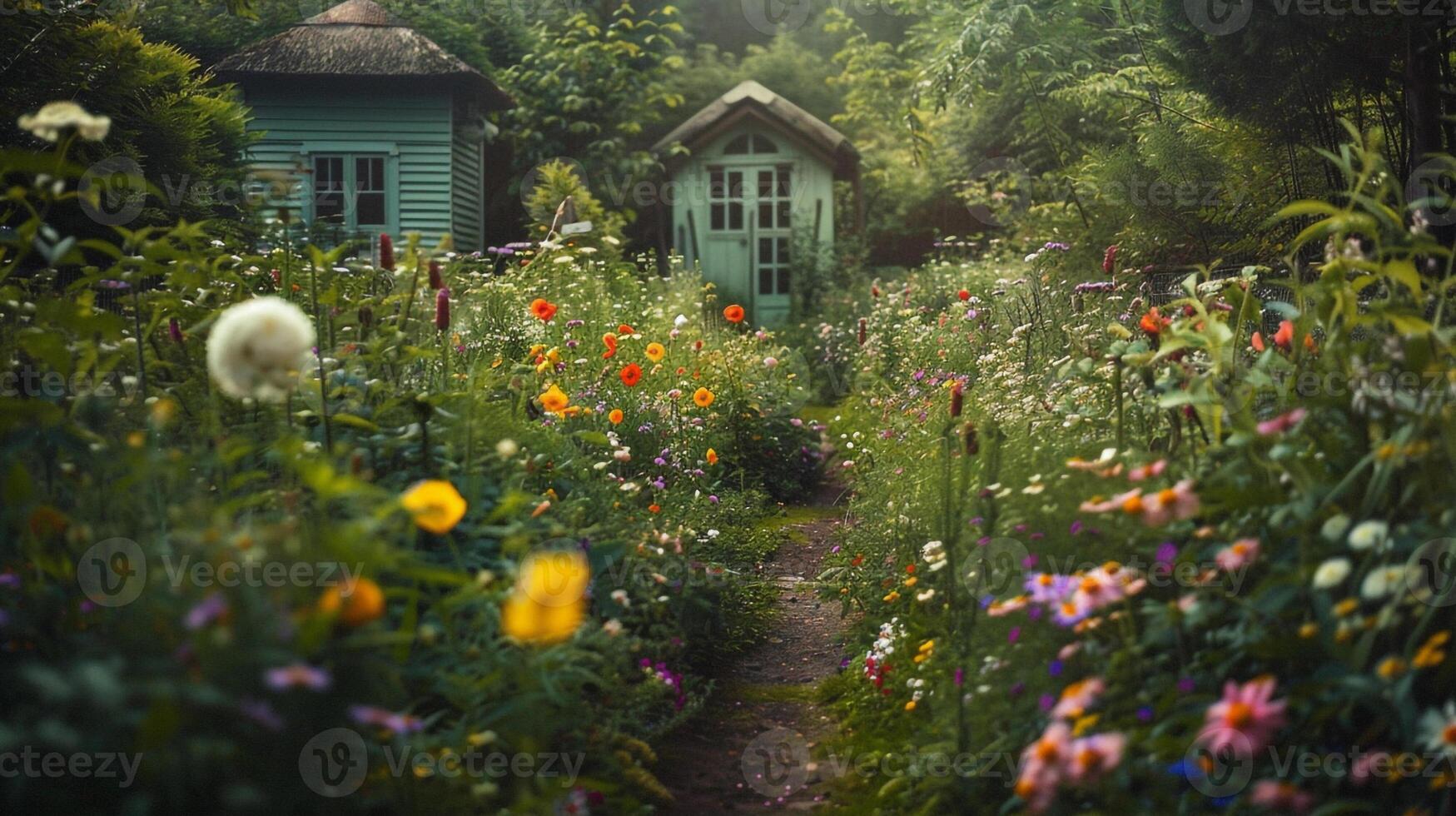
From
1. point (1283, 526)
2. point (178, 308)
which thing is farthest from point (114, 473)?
point (1283, 526)

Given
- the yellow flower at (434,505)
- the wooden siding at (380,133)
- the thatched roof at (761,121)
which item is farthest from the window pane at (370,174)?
the yellow flower at (434,505)

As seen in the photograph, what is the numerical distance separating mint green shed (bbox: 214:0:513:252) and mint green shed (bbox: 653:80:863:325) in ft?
10.2

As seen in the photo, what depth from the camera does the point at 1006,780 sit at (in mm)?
2336

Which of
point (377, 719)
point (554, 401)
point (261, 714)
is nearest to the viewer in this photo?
point (261, 714)

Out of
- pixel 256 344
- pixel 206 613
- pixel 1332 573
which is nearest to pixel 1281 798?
pixel 1332 573

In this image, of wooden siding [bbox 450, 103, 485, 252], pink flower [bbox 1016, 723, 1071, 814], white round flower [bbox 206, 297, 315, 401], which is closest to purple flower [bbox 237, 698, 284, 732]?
white round flower [bbox 206, 297, 315, 401]

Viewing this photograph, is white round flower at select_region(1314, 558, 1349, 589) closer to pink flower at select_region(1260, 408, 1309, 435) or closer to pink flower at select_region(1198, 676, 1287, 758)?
pink flower at select_region(1198, 676, 1287, 758)

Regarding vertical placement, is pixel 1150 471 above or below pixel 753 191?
below

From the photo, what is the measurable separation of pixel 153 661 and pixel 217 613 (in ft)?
0.33

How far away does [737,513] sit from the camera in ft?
17.3

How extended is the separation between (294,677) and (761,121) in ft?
46.7

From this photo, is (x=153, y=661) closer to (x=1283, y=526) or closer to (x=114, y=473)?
(x=114, y=473)

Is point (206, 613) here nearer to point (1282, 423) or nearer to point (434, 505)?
point (434, 505)

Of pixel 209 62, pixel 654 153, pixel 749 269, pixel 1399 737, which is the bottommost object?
pixel 1399 737
